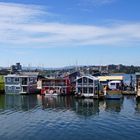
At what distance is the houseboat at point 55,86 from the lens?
92.1 m

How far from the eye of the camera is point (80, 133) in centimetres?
4456

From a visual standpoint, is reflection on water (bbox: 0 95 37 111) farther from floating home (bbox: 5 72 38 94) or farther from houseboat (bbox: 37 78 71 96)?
floating home (bbox: 5 72 38 94)

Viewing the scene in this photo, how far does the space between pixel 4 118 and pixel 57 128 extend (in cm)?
1185

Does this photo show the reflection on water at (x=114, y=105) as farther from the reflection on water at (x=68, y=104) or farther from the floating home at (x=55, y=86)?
the floating home at (x=55, y=86)

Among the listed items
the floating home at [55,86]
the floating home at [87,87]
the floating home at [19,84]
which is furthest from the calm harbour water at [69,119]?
the floating home at [19,84]

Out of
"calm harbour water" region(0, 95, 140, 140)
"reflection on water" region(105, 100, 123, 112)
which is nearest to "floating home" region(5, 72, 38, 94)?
"calm harbour water" region(0, 95, 140, 140)

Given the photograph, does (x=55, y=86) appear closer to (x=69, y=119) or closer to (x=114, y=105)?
(x=114, y=105)

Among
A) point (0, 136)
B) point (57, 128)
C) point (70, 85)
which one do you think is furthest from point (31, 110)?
point (70, 85)

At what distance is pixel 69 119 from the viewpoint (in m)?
54.6

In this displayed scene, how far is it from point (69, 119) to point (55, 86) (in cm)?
3994

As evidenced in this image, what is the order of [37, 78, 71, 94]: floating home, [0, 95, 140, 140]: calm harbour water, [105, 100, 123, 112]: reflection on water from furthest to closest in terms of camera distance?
[37, 78, 71, 94]: floating home → [105, 100, 123, 112]: reflection on water → [0, 95, 140, 140]: calm harbour water

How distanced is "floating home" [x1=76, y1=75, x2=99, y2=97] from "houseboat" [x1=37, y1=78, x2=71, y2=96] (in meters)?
7.11

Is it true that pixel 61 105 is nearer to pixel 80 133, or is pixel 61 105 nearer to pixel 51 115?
pixel 51 115

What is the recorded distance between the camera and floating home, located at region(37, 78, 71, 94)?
304 ft
